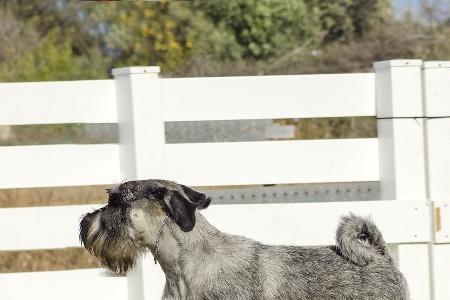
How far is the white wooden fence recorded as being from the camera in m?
7.45

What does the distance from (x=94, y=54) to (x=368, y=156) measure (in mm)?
21675

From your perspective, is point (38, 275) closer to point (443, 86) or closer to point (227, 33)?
point (443, 86)

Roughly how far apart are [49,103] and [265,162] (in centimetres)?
165

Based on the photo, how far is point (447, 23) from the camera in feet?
73.9

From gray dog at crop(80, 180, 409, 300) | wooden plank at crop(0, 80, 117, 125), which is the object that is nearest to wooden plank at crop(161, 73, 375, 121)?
wooden plank at crop(0, 80, 117, 125)

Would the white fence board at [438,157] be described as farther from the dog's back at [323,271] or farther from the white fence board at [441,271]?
the dog's back at [323,271]

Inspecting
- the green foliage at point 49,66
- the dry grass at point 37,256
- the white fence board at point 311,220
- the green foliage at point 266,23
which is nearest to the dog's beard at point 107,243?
the white fence board at point 311,220

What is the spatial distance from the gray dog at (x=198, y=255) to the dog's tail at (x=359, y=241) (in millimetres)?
12

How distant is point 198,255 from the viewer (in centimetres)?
563

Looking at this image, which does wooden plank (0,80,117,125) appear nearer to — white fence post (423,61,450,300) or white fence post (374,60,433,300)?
white fence post (374,60,433,300)

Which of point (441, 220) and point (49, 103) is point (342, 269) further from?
point (49, 103)

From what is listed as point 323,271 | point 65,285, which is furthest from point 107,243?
point 65,285

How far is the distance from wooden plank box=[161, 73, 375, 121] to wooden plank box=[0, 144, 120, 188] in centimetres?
62

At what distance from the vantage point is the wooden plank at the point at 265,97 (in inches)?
295
